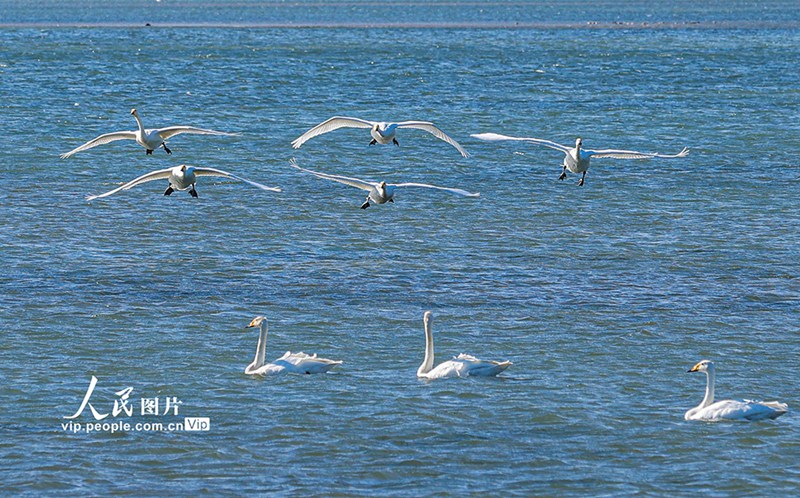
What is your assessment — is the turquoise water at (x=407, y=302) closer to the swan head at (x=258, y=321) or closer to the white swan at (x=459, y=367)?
the white swan at (x=459, y=367)

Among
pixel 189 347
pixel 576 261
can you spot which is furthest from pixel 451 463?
pixel 576 261

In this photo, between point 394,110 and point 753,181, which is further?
point 394,110

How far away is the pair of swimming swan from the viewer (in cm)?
2480

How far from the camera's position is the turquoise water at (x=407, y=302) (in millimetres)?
21203

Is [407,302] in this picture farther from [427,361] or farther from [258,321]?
[427,361]

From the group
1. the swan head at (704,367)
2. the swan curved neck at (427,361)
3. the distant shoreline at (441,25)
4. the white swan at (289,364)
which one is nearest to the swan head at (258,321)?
the white swan at (289,364)

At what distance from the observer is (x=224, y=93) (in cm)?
7775

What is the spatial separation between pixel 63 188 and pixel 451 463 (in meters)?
26.8

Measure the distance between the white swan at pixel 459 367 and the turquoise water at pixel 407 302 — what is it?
213 millimetres

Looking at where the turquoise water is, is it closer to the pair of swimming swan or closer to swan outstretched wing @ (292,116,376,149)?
the pair of swimming swan

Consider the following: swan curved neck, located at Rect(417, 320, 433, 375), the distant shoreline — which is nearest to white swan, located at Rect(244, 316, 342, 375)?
swan curved neck, located at Rect(417, 320, 433, 375)

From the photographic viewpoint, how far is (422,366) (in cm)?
2516

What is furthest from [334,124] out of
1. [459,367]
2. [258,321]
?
[459,367]

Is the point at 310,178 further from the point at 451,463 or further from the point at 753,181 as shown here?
the point at 451,463
